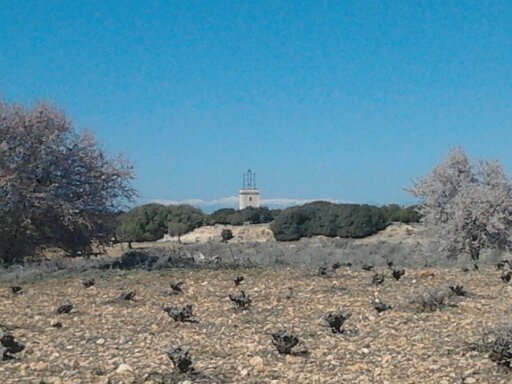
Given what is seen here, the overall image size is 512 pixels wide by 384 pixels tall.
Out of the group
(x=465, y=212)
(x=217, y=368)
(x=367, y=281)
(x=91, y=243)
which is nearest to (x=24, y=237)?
(x=91, y=243)

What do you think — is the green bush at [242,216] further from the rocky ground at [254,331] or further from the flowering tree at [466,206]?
the rocky ground at [254,331]

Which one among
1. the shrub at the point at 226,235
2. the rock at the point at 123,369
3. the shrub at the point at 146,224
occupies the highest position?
the shrub at the point at 146,224

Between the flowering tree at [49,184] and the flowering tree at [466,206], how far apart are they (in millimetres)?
11950

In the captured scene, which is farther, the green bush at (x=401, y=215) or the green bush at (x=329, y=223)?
the green bush at (x=401, y=215)

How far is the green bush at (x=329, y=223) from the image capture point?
43000 millimetres

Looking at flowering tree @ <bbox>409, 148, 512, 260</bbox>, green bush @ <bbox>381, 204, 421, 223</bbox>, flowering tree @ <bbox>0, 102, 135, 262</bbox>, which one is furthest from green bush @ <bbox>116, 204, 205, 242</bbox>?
flowering tree @ <bbox>0, 102, 135, 262</bbox>

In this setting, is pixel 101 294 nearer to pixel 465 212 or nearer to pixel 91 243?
pixel 91 243

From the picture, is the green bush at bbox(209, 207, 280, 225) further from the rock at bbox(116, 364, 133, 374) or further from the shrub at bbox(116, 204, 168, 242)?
the rock at bbox(116, 364, 133, 374)

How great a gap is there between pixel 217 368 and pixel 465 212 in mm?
19669

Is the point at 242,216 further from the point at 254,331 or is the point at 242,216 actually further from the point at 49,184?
the point at 254,331

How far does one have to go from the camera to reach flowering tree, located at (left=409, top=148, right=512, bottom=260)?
2497 centimetres

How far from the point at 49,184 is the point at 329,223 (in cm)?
2853

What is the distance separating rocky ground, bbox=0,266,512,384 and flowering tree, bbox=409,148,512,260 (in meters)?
12.6

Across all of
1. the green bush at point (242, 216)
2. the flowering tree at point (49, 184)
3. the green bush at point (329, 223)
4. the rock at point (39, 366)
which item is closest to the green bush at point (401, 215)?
the green bush at point (329, 223)
